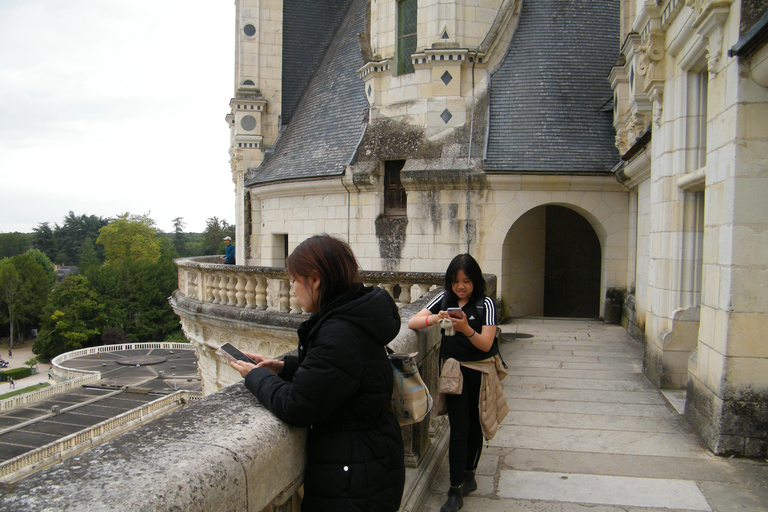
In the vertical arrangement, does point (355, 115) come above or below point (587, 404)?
above

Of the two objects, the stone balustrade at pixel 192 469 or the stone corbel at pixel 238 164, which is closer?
the stone balustrade at pixel 192 469

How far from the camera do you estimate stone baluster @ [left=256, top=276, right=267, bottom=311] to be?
8.77 meters

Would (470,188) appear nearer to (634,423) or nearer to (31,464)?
(634,423)

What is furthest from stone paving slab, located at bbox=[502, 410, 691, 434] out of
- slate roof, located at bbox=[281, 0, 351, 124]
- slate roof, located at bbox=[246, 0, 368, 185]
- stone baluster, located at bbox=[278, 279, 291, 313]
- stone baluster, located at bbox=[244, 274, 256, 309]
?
slate roof, located at bbox=[281, 0, 351, 124]

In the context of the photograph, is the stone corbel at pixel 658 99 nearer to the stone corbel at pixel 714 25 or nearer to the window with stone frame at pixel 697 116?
the window with stone frame at pixel 697 116

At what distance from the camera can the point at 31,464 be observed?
21219 millimetres

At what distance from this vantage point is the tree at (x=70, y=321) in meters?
50.4

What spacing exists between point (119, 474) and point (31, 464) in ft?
79.4

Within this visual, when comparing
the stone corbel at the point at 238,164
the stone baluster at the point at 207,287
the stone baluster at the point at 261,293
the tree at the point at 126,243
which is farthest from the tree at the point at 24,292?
the stone baluster at the point at 261,293

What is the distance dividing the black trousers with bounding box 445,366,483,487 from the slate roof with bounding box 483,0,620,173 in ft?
25.2

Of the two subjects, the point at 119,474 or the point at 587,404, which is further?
the point at 587,404

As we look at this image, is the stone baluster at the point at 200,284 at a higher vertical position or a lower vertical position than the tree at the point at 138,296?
higher

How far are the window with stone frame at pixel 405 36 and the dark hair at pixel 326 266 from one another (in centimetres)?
1045

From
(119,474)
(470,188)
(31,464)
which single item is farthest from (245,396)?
(31,464)
